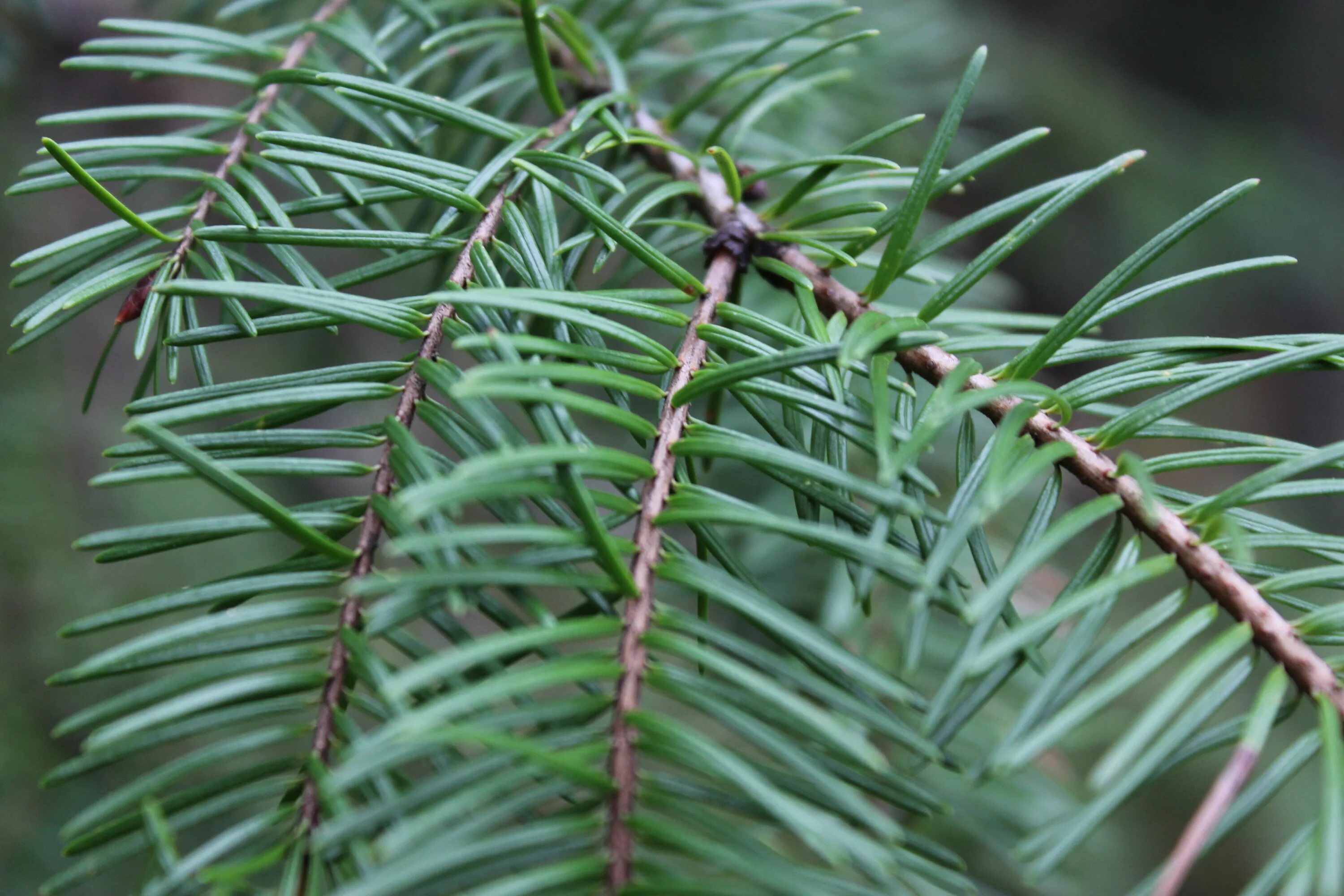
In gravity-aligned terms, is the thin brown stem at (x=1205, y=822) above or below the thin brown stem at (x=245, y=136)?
below

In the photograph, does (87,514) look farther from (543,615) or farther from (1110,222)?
(1110,222)

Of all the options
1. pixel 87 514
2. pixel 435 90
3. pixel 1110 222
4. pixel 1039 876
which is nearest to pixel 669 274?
pixel 1039 876

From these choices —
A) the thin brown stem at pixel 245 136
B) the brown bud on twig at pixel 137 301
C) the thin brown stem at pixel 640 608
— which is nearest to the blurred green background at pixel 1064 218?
the thin brown stem at pixel 245 136

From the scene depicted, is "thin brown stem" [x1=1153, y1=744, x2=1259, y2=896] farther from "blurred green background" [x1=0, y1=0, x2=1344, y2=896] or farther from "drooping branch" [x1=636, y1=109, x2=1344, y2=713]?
"blurred green background" [x1=0, y1=0, x2=1344, y2=896]

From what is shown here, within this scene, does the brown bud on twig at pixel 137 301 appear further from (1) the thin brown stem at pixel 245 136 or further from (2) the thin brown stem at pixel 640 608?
(2) the thin brown stem at pixel 640 608

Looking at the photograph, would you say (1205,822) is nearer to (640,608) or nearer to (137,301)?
(640,608)

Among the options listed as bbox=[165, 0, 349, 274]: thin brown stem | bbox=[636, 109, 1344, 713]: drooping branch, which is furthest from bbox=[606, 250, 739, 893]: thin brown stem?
bbox=[165, 0, 349, 274]: thin brown stem

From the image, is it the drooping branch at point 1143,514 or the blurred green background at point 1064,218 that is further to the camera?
the blurred green background at point 1064,218
